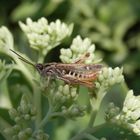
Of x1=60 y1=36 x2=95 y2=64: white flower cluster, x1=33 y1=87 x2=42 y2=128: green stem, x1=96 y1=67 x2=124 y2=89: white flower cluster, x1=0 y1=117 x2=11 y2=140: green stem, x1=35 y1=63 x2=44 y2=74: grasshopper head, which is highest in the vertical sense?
x1=60 y1=36 x2=95 y2=64: white flower cluster

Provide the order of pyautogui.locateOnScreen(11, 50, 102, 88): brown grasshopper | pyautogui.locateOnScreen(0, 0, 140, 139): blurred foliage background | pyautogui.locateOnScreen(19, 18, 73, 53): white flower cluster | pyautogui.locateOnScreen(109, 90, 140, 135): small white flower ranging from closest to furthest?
pyautogui.locateOnScreen(109, 90, 140, 135): small white flower, pyautogui.locateOnScreen(11, 50, 102, 88): brown grasshopper, pyautogui.locateOnScreen(19, 18, 73, 53): white flower cluster, pyautogui.locateOnScreen(0, 0, 140, 139): blurred foliage background

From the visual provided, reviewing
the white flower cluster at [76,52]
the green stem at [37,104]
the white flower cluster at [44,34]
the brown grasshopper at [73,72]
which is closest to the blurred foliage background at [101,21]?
the white flower cluster at [44,34]

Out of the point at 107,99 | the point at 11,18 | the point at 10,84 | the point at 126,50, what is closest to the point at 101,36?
the point at 126,50

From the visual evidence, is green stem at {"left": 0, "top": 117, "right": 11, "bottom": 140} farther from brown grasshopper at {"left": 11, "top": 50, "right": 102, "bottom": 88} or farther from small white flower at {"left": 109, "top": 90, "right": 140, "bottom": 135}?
small white flower at {"left": 109, "top": 90, "right": 140, "bottom": 135}

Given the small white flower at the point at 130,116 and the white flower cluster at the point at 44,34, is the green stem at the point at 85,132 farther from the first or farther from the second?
the white flower cluster at the point at 44,34

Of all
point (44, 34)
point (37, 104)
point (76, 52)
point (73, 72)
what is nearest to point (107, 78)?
point (73, 72)

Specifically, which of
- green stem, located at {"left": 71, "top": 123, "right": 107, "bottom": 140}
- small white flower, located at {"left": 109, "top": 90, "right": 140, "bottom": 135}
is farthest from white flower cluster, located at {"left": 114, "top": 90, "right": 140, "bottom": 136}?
green stem, located at {"left": 71, "top": 123, "right": 107, "bottom": 140}

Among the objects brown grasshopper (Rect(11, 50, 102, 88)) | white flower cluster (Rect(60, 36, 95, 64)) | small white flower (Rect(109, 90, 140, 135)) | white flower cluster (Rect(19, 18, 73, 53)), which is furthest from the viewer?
white flower cluster (Rect(19, 18, 73, 53))

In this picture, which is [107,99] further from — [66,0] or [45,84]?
[66,0]
